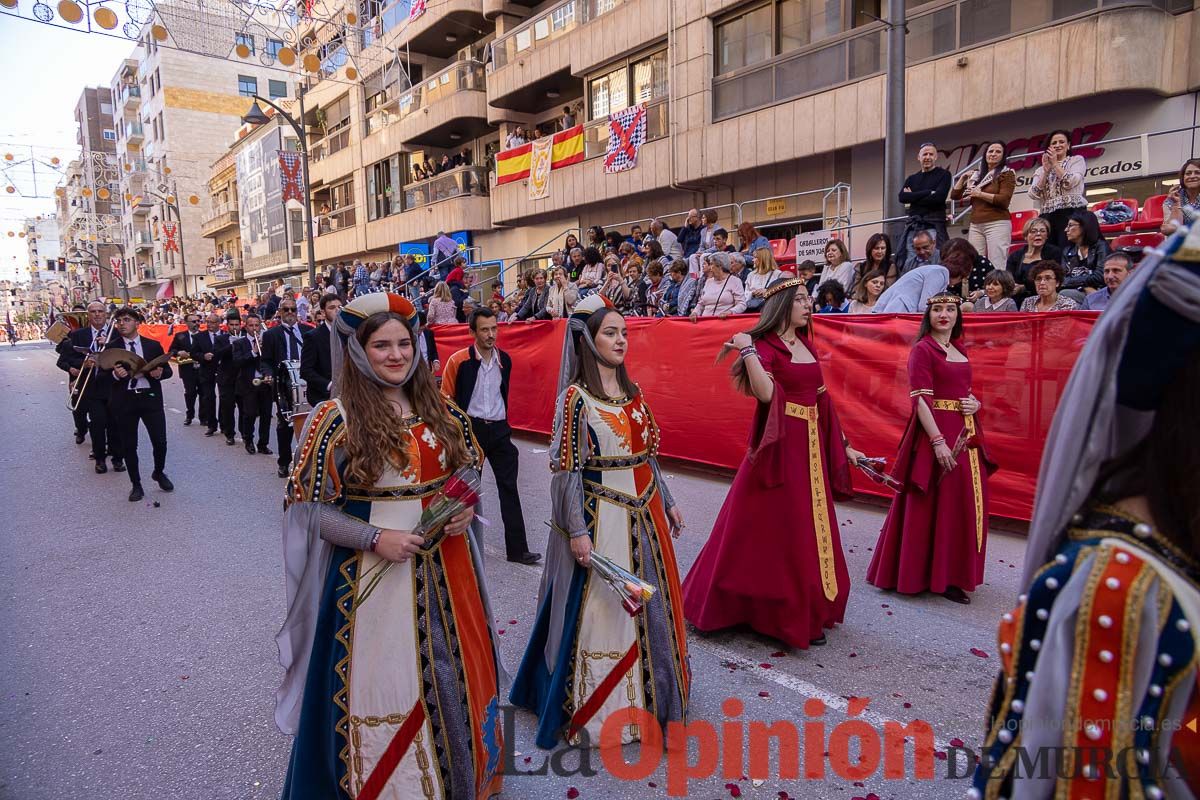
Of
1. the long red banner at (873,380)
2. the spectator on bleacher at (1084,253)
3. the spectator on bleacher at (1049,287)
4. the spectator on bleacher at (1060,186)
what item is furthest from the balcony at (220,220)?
the spectator on bleacher at (1049,287)

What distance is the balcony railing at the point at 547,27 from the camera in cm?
1930

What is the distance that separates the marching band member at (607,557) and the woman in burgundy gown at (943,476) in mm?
2255

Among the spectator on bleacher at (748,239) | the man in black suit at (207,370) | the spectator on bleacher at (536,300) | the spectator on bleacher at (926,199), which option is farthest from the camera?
the spectator on bleacher at (536,300)

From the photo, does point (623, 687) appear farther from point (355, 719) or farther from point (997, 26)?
point (997, 26)

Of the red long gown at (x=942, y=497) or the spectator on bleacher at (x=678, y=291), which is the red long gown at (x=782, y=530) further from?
the spectator on bleacher at (x=678, y=291)

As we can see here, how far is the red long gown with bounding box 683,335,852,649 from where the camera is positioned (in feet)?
13.5

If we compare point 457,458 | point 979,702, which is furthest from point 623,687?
point 979,702

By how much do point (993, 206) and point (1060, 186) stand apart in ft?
2.32

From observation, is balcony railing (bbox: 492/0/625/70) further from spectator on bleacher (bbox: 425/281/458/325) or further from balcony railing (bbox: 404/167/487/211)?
spectator on bleacher (bbox: 425/281/458/325)

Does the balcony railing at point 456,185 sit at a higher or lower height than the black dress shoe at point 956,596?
higher

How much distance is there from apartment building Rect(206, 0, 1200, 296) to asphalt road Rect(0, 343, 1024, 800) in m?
6.41

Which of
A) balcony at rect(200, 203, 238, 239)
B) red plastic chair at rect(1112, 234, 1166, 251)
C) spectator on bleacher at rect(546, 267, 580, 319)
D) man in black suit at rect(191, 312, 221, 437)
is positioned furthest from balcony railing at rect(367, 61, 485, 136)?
balcony at rect(200, 203, 238, 239)

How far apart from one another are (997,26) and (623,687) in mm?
12754

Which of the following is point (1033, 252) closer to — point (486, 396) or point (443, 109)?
point (486, 396)
